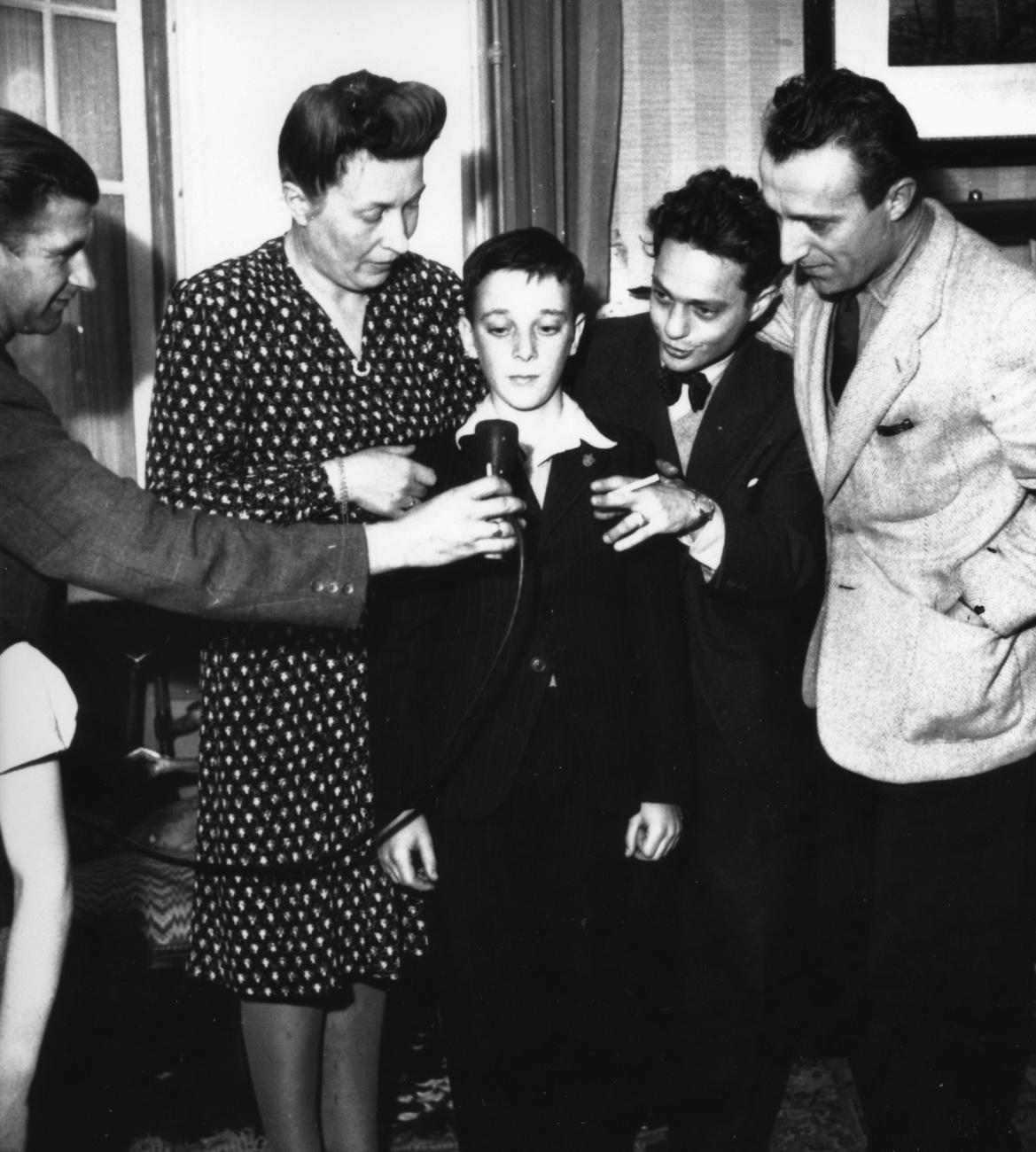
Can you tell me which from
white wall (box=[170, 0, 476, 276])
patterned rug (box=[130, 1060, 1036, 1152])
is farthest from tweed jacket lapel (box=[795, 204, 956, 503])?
white wall (box=[170, 0, 476, 276])

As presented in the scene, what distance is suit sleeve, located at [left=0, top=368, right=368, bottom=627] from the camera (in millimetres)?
1767

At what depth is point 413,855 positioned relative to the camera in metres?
2.30

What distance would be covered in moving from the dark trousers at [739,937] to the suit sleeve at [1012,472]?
1.54ft

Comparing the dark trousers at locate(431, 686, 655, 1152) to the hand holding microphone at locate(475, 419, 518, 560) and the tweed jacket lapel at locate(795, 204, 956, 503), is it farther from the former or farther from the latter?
the tweed jacket lapel at locate(795, 204, 956, 503)

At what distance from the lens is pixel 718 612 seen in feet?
8.20

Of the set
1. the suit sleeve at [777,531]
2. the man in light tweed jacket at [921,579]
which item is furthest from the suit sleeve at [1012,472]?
the suit sleeve at [777,531]

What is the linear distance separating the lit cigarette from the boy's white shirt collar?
15cm

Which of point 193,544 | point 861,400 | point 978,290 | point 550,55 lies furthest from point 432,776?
point 550,55

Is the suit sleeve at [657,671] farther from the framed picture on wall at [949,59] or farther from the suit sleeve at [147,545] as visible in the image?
the framed picture on wall at [949,59]

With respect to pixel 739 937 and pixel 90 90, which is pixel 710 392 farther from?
pixel 90 90

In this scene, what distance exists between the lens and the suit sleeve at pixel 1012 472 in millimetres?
2193

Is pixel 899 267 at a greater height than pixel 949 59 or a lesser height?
lesser

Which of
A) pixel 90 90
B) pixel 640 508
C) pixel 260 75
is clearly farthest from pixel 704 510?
pixel 90 90

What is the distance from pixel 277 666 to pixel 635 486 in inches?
25.9
